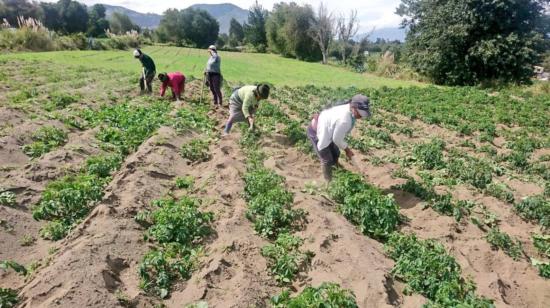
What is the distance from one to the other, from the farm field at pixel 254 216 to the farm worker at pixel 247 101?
1.39 feet

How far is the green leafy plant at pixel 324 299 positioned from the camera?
3.83 metres

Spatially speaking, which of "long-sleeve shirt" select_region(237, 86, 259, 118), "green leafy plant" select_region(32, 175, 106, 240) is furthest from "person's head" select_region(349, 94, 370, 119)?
"green leafy plant" select_region(32, 175, 106, 240)

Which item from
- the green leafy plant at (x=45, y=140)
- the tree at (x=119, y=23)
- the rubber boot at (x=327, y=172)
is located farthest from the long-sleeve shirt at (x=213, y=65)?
the tree at (x=119, y=23)

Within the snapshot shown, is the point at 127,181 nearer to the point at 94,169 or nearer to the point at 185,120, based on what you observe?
the point at 94,169

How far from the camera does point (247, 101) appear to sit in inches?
351

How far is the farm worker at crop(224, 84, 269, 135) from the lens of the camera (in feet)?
28.1

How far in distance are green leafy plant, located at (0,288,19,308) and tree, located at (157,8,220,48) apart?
2619 inches

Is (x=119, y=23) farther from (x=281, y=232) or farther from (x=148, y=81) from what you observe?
(x=281, y=232)

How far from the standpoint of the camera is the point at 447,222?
242 inches

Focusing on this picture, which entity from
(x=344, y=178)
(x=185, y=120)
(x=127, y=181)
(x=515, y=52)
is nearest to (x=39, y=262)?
(x=127, y=181)

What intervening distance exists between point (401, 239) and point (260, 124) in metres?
6.12

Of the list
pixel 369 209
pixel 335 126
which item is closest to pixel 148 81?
pixel 335 126

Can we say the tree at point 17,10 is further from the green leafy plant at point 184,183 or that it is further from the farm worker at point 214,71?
the green leafy plant at point 184,183

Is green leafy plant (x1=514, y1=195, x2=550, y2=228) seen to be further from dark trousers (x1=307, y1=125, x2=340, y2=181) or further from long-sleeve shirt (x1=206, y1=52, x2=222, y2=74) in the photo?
long-sleeve shirt (x1=206, y1=52, x2=222, y2=74)
